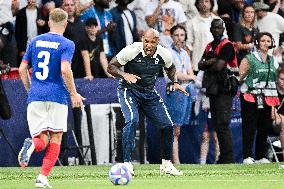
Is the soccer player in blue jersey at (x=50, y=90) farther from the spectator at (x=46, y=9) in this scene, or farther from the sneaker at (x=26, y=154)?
the spectator at (x=46, y=9)

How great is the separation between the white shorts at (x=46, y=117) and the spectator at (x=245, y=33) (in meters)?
10.2

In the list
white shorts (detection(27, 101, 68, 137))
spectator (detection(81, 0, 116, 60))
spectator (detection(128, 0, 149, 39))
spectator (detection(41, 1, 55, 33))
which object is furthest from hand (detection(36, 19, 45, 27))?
white shorts (detection(27, 101, 68, 137))

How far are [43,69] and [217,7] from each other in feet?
37.8

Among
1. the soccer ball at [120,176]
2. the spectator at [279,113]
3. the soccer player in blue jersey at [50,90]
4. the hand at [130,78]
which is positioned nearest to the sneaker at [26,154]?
the soccer player in blue jersey at [50,90]

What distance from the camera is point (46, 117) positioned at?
15.7 m

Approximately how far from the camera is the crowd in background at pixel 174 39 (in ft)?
77.4

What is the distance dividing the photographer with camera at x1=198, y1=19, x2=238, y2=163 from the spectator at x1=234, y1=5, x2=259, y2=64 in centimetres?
211

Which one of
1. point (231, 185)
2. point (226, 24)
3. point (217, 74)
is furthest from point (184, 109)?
point (231, 185)

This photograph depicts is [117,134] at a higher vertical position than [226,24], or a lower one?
lower

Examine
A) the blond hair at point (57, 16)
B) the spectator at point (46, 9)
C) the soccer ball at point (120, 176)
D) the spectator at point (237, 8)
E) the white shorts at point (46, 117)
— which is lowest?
the soccer ball at point (120, 176)

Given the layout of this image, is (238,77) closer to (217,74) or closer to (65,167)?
(217,74)

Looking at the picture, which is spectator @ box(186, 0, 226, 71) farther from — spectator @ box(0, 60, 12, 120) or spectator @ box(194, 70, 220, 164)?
spectator @ box(0, 60, 12, 120)

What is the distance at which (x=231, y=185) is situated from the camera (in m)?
16.2

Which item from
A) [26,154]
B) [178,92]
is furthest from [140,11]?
[26,154]
